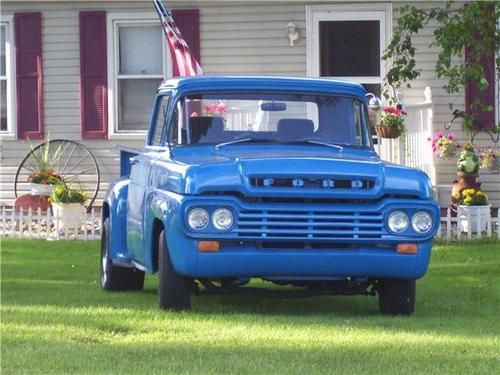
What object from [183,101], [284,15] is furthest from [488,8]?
[183,101]

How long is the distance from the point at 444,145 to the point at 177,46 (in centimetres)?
404

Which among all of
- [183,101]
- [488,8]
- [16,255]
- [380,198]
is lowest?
[16,255]

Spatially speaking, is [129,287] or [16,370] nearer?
[16,370]

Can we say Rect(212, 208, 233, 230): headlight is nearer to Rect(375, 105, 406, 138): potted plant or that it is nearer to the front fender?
the front fender

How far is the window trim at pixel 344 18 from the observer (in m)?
18.2

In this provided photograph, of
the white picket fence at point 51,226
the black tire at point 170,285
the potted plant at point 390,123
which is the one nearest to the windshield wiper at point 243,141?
the black tire at point 170,285

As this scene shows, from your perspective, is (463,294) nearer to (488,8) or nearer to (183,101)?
(183,101)

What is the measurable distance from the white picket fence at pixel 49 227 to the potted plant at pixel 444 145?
16.1ft

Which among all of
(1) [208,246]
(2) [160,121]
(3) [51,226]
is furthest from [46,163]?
(1) [208,246]

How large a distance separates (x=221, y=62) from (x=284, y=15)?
1.18 metres

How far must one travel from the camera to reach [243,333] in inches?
319

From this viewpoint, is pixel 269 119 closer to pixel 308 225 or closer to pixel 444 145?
pixel 308 225

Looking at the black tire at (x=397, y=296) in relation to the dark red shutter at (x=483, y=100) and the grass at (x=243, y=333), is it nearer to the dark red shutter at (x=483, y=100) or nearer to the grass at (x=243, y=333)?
the grass at (x=243, y=333)

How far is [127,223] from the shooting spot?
35.0ft
